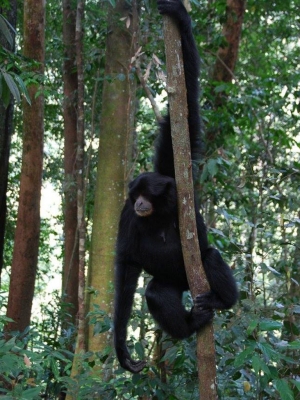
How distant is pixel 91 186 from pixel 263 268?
6.96m

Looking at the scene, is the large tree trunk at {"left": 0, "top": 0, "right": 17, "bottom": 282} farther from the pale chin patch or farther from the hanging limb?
the hanging limb

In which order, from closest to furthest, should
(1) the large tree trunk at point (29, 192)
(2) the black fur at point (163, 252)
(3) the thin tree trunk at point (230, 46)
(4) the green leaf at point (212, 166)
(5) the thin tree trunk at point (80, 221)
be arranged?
(2) the black fur at point (163, 252), (4) the green leaf at point (212, 166), (5) the thin tree trunk at point (80, 221), (1) the large tree trunk at point (29, 192), (3) the thin tree trunk at point (230, 46)

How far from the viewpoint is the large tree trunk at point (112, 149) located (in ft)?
27.7

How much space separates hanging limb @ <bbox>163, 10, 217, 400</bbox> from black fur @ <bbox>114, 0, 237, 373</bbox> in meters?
0.59

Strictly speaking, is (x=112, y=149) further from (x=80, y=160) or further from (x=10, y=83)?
(x=10, y=83)

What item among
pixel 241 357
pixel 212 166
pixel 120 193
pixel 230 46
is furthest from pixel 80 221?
pixel 230 46

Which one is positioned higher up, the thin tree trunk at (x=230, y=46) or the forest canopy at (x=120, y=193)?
the thin tree trunk at (x=230, y=46)

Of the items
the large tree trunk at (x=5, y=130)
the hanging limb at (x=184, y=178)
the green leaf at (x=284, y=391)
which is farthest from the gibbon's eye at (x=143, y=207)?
the large tree trunk at (x=5, y=130)

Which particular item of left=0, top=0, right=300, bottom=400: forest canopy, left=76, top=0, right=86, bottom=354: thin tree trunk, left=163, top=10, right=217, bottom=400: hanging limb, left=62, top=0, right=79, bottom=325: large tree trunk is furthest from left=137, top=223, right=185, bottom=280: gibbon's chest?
left=62, top=0, right=79, bottom=325: large tree trunk

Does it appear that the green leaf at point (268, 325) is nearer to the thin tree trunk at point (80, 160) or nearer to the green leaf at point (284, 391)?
the green leaf at point (284, 391)

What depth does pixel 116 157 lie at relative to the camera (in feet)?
28.7

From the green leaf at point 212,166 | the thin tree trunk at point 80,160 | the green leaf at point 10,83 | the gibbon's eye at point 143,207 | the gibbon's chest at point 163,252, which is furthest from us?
the thin tree trunk at point 80,160

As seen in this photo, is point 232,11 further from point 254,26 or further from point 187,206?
point 187,206

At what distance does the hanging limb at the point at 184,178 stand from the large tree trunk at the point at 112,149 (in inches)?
178
